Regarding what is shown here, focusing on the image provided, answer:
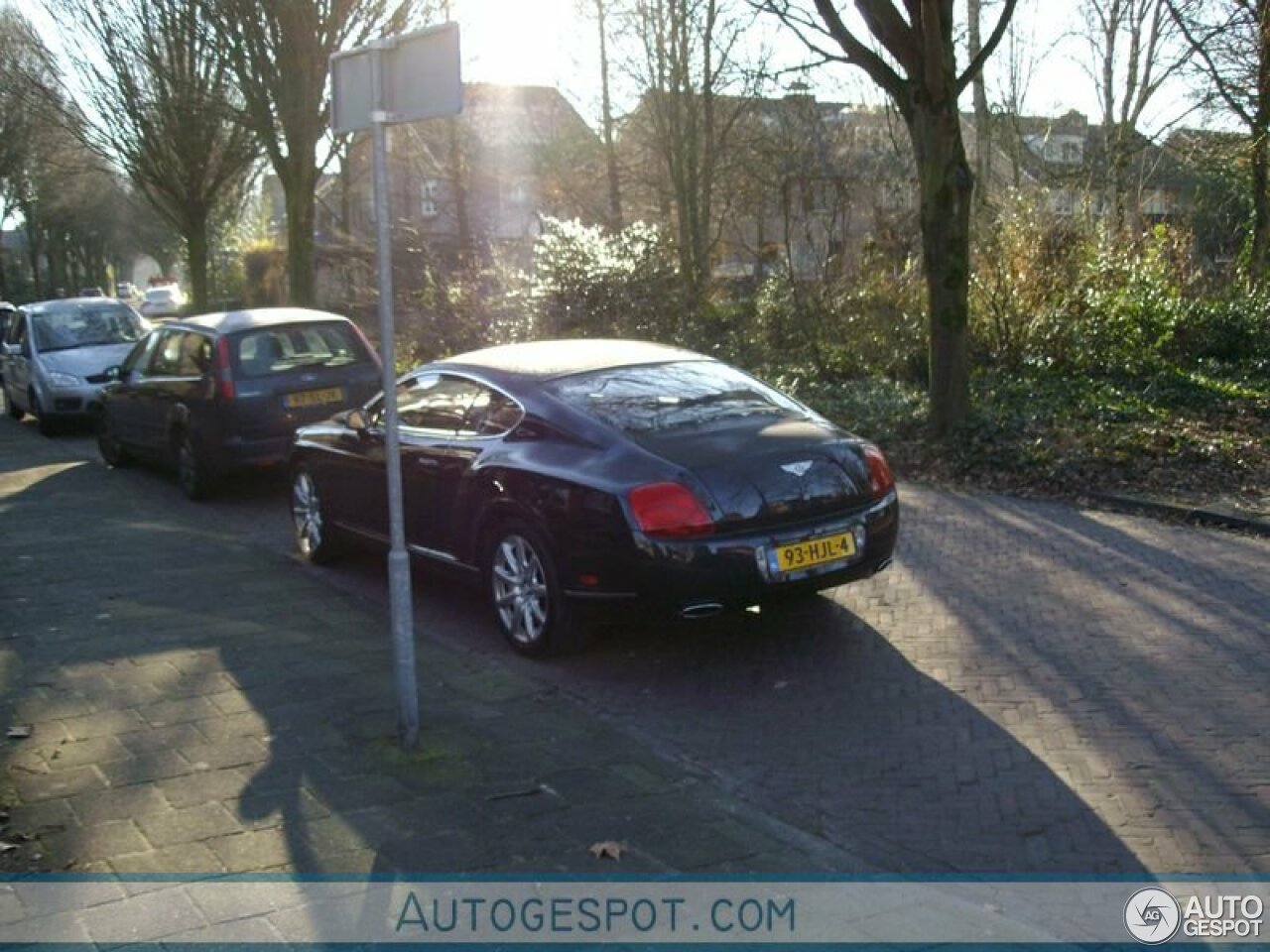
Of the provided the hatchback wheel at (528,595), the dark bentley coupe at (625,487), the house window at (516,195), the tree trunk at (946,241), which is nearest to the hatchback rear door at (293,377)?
the dark bentley coupe at (625,487)

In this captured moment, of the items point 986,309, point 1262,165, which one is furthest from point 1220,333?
point 1262,165

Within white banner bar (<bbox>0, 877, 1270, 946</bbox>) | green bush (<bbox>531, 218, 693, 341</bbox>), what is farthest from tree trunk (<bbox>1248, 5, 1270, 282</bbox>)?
white banner bar (<bbox>0, 877, 1270, 946</bbox>)

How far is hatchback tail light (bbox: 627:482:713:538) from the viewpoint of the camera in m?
5.67

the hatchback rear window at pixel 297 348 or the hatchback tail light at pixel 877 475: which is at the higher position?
the hatchback rear window at pixel 297 348

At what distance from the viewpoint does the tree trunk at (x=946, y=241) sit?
417 inches

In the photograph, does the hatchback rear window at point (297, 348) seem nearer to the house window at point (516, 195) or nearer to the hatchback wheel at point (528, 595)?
the hatchback wheel at point (528, 595)

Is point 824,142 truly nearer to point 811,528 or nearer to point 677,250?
point 677,250

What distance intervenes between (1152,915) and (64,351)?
1613cm

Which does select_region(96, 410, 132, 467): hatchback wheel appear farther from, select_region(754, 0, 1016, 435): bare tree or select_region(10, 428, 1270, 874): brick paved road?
select_region(754, 0, 1016, 435): bare tree

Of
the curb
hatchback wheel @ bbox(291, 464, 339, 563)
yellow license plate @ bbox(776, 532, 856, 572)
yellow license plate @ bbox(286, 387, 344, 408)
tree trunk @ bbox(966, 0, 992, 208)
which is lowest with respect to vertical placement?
the curb

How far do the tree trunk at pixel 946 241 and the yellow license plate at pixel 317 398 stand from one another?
524 cm

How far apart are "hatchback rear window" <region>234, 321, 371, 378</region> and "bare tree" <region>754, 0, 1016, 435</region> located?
4816 millimetres

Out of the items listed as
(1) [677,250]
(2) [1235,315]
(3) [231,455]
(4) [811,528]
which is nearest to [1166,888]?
(4) [811,528]

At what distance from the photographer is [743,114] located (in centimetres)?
2773
